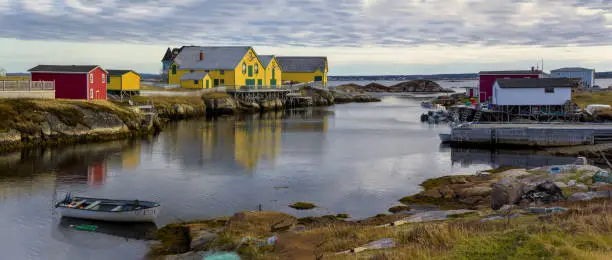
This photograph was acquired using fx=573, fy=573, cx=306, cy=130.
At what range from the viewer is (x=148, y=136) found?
53719 mm

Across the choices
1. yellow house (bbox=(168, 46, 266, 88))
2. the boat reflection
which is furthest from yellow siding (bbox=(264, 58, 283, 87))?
the boat reflection

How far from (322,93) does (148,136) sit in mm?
64077

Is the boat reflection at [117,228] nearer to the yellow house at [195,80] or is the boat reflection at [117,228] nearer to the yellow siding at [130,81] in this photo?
the yellow siding at [130,81]

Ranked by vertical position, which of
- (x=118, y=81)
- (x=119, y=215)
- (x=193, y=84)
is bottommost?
(x=119, y=215)

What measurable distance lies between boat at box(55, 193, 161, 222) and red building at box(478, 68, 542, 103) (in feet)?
→ 182

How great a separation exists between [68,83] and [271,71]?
47.4 m

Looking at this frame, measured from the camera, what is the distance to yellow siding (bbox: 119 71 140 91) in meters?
66.3

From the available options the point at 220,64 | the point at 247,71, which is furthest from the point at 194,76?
the point at 247,71

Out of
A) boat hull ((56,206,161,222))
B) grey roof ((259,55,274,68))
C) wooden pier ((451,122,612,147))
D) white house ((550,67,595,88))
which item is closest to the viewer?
boat hull ((56,206,161,222))

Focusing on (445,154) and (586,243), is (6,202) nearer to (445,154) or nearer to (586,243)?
(586,243)

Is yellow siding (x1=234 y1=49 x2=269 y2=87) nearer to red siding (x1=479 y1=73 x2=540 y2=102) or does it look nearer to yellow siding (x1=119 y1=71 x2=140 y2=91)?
yellow siding (x1=119 y1=71 x2=140 y2=91)

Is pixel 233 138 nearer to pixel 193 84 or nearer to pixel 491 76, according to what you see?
pixel 193 84

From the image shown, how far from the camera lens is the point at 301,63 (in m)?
117

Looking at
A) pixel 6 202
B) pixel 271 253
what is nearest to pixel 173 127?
pixel 6 202
